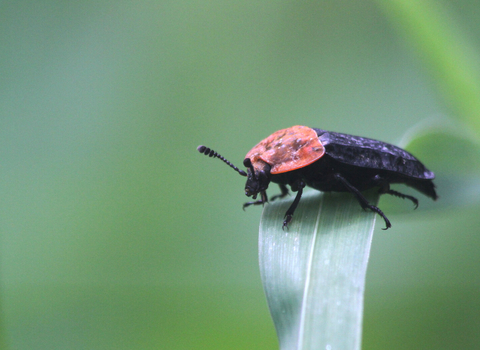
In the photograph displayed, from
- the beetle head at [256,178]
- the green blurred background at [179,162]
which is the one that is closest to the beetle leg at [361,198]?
the beetle head at [256,178]

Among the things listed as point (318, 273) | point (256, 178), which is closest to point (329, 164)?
point (256, 178)

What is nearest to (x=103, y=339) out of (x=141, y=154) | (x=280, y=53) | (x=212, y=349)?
(x=212, y=349)

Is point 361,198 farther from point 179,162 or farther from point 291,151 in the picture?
point 179,162

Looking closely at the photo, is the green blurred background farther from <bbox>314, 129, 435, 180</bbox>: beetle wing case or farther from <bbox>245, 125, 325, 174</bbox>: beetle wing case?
<bbox>245, 125, 325, 174</bbox>: beetle wing case

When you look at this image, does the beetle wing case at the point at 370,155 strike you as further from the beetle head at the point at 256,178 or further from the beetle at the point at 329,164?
the beetle head at the point at 256,178

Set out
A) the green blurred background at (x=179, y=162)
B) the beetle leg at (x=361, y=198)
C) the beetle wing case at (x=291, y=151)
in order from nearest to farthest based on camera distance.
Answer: the beetle leg at (x=361, y=198), the beetle wing case at (x=291, y=151), the green blurred background at (x=179, y=162)

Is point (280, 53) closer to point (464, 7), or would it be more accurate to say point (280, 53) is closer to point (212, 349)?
point (464, 7)

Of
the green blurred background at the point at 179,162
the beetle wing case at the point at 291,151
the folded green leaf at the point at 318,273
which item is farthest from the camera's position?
Answer: the green blurred background at the point at 179,162
